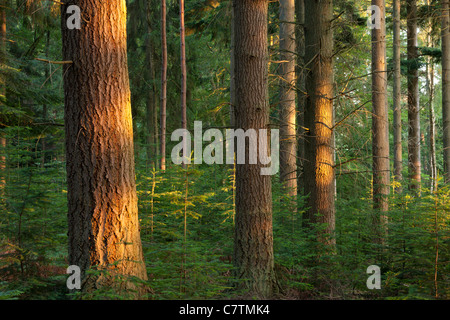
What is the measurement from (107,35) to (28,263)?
3.23 metres

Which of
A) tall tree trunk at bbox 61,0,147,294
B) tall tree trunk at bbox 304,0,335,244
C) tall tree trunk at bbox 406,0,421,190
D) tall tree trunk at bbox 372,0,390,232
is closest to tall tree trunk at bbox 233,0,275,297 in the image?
tall tree trunk at bbox 304,0,335,244

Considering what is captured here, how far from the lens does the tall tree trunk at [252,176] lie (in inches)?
232

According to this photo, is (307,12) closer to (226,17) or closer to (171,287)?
(171,287)

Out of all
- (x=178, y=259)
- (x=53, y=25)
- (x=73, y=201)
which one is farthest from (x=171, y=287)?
(x=53, y=25)

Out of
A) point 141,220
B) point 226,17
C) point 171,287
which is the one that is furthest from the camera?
point 226,17

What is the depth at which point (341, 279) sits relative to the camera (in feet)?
21.9

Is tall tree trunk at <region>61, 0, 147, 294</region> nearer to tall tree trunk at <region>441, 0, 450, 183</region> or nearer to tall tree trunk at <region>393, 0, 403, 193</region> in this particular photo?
tall tree trunk at <region>393, 0, 403, 193</region>

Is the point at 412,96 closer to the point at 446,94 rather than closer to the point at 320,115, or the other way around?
the point at 446,94

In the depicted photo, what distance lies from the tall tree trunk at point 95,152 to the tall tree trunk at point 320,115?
394cm

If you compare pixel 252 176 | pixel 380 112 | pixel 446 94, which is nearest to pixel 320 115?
pixel 252 176

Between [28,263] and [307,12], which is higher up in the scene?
[307,12]

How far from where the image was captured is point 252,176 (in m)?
5.91

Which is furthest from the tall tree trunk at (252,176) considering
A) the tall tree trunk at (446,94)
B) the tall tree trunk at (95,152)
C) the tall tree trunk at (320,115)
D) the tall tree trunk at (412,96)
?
the tall tree trunk at (412,96)

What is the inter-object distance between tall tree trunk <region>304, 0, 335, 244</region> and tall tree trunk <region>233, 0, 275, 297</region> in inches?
65.6
